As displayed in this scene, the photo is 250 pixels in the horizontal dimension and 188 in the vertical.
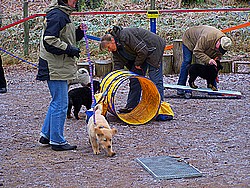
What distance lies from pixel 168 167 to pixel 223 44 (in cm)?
425

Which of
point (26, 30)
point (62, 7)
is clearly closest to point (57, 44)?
point (62, 7)

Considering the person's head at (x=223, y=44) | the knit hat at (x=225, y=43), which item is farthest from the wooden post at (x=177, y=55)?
the knit hat at (x=225, y=43)

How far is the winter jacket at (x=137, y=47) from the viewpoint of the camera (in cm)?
764

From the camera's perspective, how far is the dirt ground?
506 centimetres

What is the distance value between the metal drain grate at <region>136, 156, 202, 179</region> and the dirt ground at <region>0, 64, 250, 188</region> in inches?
3.0

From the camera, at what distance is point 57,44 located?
581 cm

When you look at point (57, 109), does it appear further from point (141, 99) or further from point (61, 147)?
point (141, 99)

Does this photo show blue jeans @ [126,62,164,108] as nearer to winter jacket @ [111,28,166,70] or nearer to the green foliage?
winter jacket @ [111,28,166,70]

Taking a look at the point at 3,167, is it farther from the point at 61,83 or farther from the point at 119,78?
the point at 119,78

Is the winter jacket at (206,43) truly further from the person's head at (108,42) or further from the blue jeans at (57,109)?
the blue jeans at (57,109)

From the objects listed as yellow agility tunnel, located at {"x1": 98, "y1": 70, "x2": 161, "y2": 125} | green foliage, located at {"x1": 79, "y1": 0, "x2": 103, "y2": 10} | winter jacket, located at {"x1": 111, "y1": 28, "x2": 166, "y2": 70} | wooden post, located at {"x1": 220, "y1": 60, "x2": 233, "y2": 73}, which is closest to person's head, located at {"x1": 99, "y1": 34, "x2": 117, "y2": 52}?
winter jacket, located at {"x1": 111, "y1": 28, "x2": 166, "y2": 70}

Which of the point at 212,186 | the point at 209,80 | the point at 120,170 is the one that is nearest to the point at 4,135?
the point at 120,170

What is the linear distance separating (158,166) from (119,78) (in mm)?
2462

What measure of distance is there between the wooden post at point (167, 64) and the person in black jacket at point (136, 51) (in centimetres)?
429
